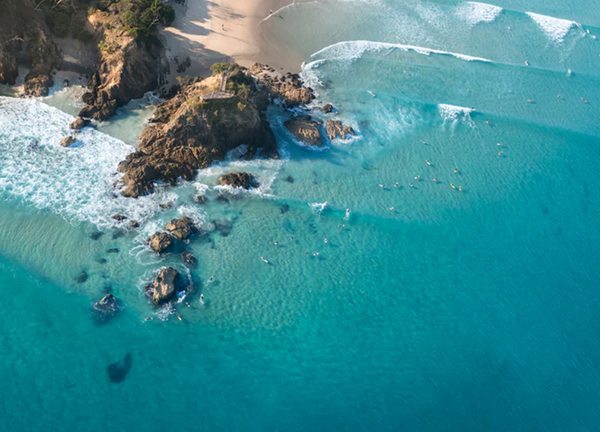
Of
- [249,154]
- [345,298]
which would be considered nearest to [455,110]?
[249,154]

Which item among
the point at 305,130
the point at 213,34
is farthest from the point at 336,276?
the point at 213,34

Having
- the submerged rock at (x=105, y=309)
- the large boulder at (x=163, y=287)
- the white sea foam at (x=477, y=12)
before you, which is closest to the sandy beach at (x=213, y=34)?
the large boulder at (x=163, y=287)

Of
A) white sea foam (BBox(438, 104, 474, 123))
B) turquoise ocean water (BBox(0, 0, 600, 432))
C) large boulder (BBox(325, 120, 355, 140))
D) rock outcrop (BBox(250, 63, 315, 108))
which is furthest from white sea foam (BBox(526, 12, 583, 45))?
rock outcrop (BBox(250, 63, 315, 108))

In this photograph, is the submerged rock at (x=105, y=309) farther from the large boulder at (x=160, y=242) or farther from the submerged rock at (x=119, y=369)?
the large boulder at (x=160, y=242)

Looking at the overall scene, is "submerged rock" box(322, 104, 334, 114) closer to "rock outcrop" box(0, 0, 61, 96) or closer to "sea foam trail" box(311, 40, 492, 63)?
"sea foam trail" box(311, 40, 492, 63)

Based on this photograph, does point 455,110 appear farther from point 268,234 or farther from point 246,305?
point 246,305

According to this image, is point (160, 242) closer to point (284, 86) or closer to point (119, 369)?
point (119, 369)
